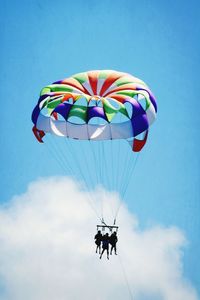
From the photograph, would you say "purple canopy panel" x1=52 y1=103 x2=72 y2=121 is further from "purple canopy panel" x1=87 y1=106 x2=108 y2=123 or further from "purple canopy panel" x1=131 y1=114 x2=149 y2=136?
"purple canopy panel" x1=131 y1=114 x2=149 y2=136

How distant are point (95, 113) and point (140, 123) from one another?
5.77 feet

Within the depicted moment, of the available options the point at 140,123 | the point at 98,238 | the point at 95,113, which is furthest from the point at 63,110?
the point at 98,238

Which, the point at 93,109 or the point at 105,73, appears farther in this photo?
the point at 105,73

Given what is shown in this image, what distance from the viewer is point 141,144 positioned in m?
20.4

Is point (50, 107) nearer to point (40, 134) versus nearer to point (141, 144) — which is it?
point (40, 134)

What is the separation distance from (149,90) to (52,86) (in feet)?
12.9

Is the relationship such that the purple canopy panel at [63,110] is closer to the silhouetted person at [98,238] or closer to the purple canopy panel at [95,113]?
Result: the purple canopy panel at [95,113]

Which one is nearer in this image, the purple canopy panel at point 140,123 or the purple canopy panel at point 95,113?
the purple canopy panel at point 95,113

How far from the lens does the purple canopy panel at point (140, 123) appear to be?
19.1 meters

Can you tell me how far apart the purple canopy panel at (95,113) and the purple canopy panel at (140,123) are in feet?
3.79

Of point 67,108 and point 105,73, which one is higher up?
point 105,73

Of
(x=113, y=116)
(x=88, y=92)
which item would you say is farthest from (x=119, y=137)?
(x=88, y=92)

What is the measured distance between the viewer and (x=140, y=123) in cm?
1914

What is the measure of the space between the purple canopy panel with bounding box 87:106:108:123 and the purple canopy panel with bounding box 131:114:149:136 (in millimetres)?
1155
